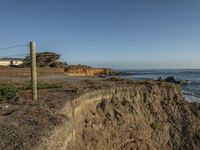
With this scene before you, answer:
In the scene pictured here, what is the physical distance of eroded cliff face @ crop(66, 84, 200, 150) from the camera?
40.1ft

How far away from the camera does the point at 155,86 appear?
19.0m

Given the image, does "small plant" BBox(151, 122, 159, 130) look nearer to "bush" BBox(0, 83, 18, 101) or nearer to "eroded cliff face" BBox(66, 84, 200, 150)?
"eroded cliff face" BBox(66, 84, 200, 150)

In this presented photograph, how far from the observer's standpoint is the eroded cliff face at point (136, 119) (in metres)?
12.2

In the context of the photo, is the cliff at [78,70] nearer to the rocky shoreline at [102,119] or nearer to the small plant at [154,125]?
the rocky shoreline at [102,119]

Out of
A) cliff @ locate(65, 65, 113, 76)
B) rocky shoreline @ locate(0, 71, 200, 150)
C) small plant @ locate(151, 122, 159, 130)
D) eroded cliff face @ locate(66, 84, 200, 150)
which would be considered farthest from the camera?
cliff @ locate(65, 65, 113, 76)

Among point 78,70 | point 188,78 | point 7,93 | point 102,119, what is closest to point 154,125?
point 102,119

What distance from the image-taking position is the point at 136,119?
51.3 ft

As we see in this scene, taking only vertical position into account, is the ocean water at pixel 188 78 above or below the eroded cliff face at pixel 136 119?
below

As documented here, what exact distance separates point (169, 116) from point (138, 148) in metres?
4.08

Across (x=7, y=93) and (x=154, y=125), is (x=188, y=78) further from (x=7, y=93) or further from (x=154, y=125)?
(x=7, y=93)

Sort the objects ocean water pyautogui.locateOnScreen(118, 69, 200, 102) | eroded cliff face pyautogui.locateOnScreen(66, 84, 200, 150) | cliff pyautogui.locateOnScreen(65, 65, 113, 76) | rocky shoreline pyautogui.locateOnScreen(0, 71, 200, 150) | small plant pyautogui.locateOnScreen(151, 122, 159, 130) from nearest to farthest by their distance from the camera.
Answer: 1. rocky shoreline pyautogui.locateOnScreen(0, 71, 200, 150)
2. eroded cliff face pyautogui.locateOnScreen(66, 84, 200, 150)
3. small plant pyautogui.locateOnScreen(151, 122, 159, 130)
4. ocean water pyautogui.locateOnScreen(118, 69, 200, 102)
5. cliff pyautogui.locateOnScreen(65, 65, 113, 76)

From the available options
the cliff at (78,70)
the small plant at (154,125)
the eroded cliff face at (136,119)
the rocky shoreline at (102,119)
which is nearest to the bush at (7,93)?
the rocky shoreline at (102,119)

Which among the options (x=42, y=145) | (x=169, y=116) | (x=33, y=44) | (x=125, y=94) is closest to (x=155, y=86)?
(x=169, y=116)

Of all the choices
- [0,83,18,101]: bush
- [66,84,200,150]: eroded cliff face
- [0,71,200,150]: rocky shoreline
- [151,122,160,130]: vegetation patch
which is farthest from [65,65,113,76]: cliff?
[0,83,18,101]: bush
